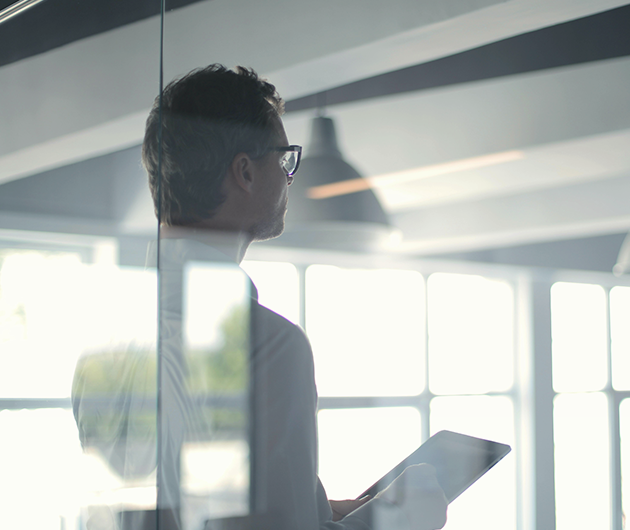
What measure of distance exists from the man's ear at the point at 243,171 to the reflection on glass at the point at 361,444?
1.18 ft

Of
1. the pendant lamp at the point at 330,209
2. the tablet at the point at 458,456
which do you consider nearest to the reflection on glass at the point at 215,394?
the pendant lamp at the point at 330,209

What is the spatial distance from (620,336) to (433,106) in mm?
377

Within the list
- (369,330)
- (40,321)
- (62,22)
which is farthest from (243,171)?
(62,22)

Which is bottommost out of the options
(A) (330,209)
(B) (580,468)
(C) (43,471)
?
(C) (43,471)

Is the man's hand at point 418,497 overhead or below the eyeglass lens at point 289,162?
below

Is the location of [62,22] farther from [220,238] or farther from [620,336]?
[620,336]

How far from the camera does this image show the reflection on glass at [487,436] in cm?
69

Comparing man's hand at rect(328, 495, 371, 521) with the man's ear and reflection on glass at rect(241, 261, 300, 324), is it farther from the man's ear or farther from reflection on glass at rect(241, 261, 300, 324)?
the man's ear

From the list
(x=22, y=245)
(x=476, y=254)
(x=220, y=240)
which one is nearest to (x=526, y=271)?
(x=476, y=254)

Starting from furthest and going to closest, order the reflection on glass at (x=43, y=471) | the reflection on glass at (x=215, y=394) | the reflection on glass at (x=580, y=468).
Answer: the reflection on glass at (x=43, y=471) → the reflection on glass at (x=215, y=394) → the reflection on glass at (x=580, y=468)

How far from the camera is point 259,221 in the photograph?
847mm

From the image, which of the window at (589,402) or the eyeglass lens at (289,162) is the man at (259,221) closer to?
the eyeglass lens at (289,162)

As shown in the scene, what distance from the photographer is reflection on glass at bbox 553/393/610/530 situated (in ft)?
2.25

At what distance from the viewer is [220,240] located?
0.85 meters
